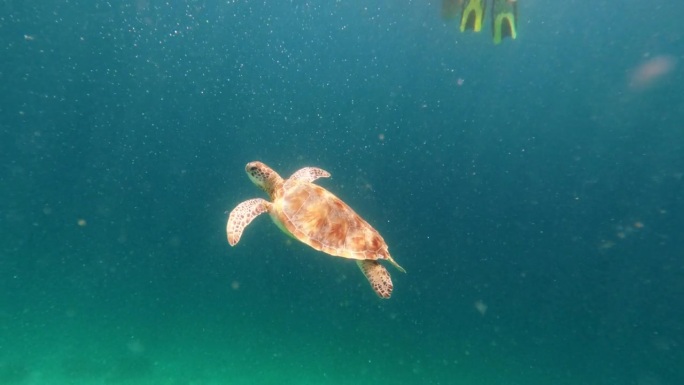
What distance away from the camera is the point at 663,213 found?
39062mm

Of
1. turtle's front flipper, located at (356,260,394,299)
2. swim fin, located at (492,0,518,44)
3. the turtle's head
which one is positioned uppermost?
swim fin, located at (492,0,518,44)

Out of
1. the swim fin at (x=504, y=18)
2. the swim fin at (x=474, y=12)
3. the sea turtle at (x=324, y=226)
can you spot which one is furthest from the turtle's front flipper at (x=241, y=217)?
the swim fin at (x=504, y=18)

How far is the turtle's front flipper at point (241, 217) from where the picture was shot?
402 centimetres

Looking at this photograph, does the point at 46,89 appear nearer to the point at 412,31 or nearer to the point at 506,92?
the point at 412,31

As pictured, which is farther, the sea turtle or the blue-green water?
the blue-green water

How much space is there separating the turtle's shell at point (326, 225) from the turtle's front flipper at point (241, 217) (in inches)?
12.5

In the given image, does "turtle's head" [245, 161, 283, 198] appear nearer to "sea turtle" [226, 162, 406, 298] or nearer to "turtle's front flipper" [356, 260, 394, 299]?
"sea turtle" [226, 162, 406, 298]

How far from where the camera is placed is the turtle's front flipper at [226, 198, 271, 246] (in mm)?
4023

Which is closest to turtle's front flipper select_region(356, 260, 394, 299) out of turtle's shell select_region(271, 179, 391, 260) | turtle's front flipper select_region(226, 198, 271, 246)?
turtle's shell select_region(271, 179, 391, 260)

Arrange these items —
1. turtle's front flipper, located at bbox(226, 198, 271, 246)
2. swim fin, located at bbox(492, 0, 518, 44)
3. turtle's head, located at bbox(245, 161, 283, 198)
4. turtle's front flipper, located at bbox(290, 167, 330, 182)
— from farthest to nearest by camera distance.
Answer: swim fin, located at bbox(492, 0, 518, 44) → turtle's front flipper, located at bbox(290, 167, 330, 182) → turtle's head, located at bbox(245, 161, 283, 198) → turtle's front flipper, located at bbox(226, 198, 271, 246)

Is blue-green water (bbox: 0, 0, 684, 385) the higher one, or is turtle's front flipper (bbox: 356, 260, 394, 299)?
blue-green water (bbox: 0, 0, 684, 385)

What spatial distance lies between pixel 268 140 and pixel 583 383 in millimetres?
28733

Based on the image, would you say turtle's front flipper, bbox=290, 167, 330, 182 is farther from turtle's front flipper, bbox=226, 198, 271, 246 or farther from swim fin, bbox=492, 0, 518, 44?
swim fin, bbox=492, 0, 518, 44

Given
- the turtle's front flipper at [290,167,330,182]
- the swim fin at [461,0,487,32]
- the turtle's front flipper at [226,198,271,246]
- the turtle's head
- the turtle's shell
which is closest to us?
the turtle's shell
